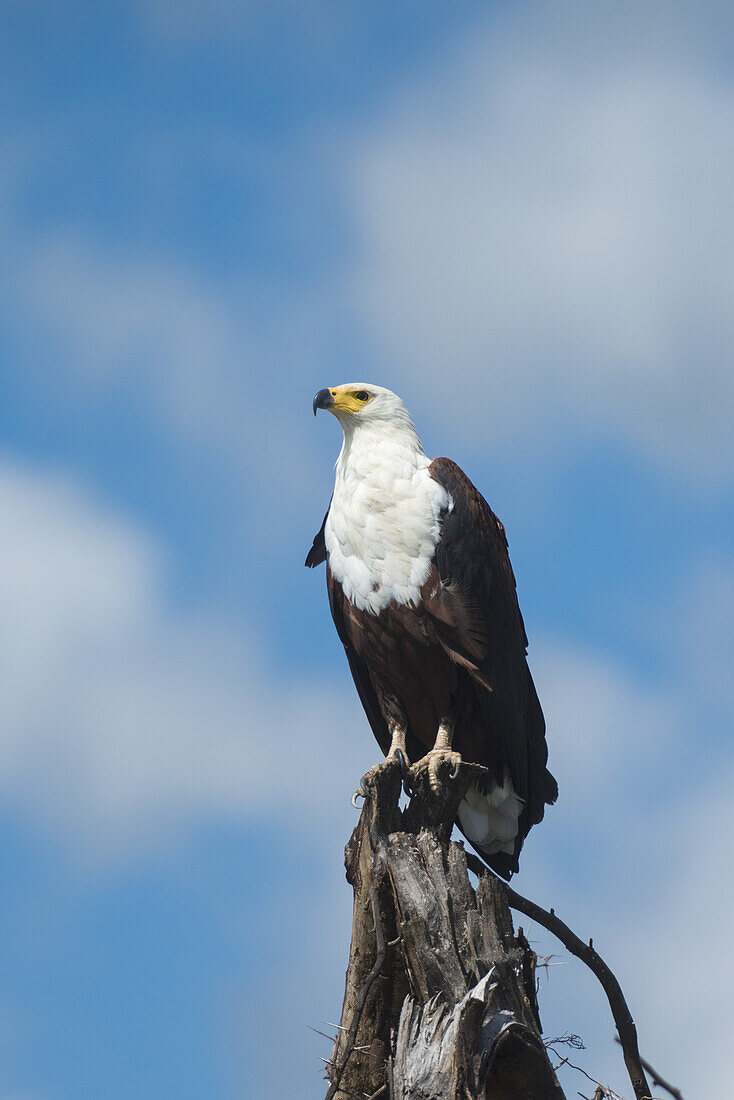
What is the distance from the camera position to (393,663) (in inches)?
233

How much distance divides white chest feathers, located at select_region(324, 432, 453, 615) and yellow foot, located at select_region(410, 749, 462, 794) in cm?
79

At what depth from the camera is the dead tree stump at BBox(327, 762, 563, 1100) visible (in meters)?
4.23

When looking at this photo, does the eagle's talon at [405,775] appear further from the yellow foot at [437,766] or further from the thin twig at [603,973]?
the thin twig at [603,973]

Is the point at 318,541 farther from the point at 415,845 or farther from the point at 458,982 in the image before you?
the point at 458,982

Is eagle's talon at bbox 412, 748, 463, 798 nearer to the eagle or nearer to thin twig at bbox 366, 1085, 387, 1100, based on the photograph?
the eagle

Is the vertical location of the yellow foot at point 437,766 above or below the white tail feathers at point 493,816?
below

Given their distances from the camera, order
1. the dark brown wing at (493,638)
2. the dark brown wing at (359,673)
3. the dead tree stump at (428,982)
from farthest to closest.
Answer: the dark brown wing at (359,673), the dark brown wing at (493,638), the dead tree stump at (428,982)

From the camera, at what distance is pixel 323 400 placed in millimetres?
6426

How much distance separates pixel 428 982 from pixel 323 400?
3.25 metres

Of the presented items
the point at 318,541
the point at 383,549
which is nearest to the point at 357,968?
the point at 383,549

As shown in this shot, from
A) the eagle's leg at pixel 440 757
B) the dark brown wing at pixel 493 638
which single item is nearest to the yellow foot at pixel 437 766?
the eagle's leg at pixel 440 757

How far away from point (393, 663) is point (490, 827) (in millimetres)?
1125

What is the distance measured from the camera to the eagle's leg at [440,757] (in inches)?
214

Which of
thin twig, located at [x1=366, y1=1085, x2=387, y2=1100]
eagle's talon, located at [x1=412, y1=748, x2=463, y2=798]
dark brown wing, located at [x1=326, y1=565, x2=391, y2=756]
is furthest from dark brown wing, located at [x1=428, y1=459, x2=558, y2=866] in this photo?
thin twig, located at [x1=366, y1=1085, x2=387, y2=1100]
